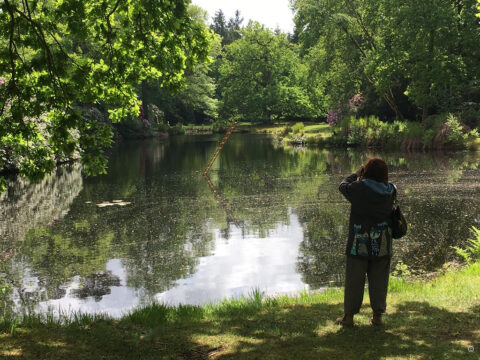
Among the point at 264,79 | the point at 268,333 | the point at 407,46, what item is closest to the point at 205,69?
the point at 264,79

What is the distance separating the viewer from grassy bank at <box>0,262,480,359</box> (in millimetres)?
4711

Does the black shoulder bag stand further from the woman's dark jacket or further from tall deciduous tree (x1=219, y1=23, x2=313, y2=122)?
tall deciduous tree (x1=219, y1=23, x2=313, y2=122)

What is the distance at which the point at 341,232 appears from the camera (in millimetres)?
11711

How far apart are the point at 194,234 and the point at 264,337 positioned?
7.15 metres

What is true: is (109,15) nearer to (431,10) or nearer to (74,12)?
(74,12)

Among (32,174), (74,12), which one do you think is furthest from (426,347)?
(74,12)

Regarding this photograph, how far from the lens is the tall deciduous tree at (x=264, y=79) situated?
68.0 metres

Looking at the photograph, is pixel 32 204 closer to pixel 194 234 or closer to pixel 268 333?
pixel 194 234

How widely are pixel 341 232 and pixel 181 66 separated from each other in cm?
589

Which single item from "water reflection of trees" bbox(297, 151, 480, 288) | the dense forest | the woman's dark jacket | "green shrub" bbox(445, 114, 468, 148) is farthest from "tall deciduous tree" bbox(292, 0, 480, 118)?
the woman's dark jacket

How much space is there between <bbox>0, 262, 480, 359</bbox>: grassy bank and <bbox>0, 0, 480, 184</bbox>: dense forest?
2320 millimetres

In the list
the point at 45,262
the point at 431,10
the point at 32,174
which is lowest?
the point at 45,262

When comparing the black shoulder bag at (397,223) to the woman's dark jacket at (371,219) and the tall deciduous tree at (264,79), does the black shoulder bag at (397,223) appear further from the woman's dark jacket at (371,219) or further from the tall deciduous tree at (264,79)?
the tall deciduous tree at (264,79)

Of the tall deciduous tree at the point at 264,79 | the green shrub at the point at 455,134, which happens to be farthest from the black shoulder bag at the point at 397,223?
the tall deciduous tree at the point at 264,79
